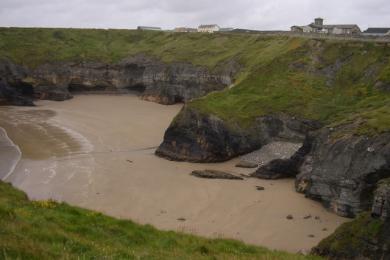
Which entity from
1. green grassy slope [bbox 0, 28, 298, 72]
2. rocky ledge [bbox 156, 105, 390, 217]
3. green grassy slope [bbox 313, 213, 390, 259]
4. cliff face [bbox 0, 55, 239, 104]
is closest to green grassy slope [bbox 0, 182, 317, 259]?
green grassy slope [bbox 313, 213, 390, 259]

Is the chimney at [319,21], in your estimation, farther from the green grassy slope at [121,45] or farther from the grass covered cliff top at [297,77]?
the grass covered cliff top at [297,77]

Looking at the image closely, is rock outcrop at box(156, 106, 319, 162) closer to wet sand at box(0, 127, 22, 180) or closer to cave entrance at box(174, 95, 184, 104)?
wet sand at box(0, 127, 22, 180)

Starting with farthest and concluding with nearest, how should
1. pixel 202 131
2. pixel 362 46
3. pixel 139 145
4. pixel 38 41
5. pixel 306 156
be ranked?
pixel 38 41 → pixel 362 46 → pixel 139 145 → pixel 202 131 → pixel 306 156

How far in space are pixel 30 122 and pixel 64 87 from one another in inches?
1106

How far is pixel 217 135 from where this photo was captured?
47312 mm

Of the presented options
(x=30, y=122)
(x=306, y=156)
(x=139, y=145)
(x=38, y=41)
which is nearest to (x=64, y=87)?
(x=38, y=41)

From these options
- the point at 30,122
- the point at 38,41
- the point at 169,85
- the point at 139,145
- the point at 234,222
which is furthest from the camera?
the point at 38,41

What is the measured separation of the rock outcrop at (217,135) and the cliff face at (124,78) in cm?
2817

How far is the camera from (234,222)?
1202 inches

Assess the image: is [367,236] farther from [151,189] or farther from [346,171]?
[151,189]

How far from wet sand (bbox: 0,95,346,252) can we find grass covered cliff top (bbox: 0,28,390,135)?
7.65 m

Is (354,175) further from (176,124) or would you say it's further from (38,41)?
(38,41)

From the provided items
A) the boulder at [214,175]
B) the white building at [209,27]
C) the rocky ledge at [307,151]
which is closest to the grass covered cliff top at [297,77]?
the rocky ledge at [307,151]

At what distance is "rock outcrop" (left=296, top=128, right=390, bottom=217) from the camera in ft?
98.9
